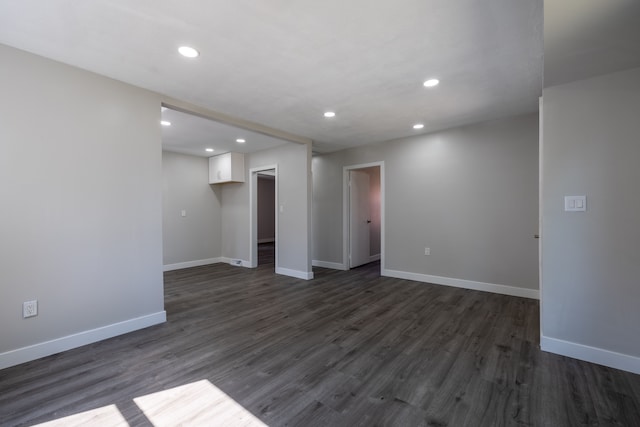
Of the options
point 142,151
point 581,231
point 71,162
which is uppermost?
point 142,151

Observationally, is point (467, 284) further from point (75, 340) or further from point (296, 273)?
point (75, 340)

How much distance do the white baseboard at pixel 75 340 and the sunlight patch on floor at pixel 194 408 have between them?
1146 millimetres

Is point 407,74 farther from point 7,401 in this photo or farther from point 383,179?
point 7,401

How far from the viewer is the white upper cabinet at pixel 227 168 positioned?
5820 millimetres

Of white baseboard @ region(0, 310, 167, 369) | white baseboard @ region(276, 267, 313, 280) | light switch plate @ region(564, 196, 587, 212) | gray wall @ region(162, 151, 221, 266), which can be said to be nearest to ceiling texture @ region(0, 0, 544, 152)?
light switch plate @ region(564, 196, 587, 212)

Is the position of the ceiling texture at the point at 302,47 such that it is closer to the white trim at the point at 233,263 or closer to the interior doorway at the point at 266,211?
the white trim at the point at 233,263

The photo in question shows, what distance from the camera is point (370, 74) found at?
2.53 m

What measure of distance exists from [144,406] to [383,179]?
14.5 ft

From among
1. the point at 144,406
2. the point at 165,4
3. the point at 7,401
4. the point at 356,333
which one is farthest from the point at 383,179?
the point at 7,401

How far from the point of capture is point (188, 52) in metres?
2.17

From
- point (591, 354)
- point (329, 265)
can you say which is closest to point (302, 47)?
point (591, 354)

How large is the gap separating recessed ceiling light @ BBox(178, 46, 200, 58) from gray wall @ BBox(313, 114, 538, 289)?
357 centimetres

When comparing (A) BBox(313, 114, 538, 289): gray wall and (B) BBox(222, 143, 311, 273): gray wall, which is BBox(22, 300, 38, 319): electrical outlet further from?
(A) BBox(313, 114, 538, 289): gray wall

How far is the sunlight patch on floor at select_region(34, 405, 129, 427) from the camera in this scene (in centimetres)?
154
